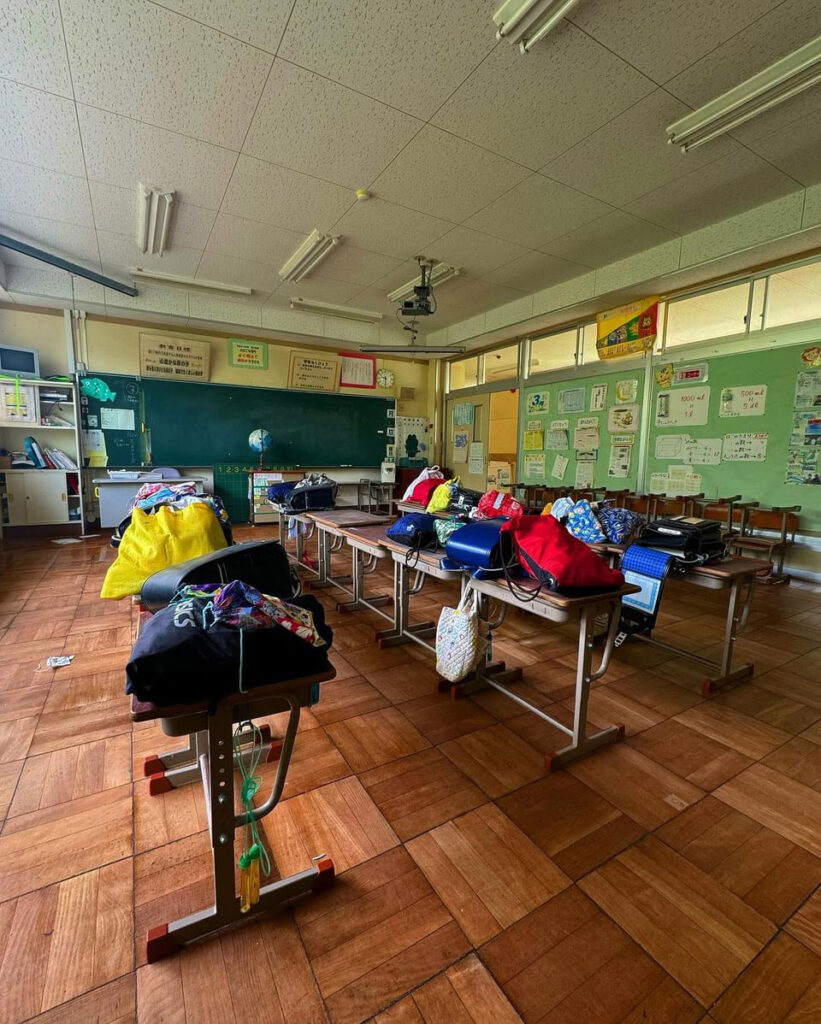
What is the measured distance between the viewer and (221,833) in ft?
3.45

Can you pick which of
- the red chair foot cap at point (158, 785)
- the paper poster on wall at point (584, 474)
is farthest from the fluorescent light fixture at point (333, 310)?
the red chair foot cap at point (158, 785)

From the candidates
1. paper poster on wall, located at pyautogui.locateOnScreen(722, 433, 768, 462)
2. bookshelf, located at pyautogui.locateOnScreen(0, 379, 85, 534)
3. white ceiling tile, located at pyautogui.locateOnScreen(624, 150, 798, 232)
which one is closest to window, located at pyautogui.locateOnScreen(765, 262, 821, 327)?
white ceiling tile, located at pyautogui.locateOnScreen(624, 150, 798, 232)

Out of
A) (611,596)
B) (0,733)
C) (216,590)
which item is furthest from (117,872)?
(611,596)

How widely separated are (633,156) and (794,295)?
85.2 inches

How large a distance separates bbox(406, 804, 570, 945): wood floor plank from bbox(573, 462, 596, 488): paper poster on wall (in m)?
4.85

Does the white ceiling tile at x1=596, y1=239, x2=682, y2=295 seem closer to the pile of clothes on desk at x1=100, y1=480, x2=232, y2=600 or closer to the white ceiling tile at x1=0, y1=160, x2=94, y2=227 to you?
the pile of clothes on desk at x1=100, y1=480, x2=232, y2=600

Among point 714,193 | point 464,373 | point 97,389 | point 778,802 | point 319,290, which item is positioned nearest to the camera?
point 778,802

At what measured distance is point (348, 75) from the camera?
2412 mm

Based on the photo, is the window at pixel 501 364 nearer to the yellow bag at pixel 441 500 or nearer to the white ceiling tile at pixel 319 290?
the white ceiling tile at pixel 319 290

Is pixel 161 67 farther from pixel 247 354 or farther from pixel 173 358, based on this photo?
pixel 247 354

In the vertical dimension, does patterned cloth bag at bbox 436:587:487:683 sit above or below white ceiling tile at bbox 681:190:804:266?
below

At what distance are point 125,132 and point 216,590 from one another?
3358mm


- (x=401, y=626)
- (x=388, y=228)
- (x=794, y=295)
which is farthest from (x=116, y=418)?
(x=794, y=295)

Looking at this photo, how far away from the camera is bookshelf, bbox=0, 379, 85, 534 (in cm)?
544
